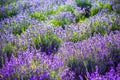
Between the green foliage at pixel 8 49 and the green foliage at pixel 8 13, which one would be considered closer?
the green foliage at pixel 8 49

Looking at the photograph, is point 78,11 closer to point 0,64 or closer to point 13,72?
point 0,64

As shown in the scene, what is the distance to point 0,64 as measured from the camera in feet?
12.2

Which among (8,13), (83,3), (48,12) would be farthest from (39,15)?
(83,3)

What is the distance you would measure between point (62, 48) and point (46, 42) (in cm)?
61

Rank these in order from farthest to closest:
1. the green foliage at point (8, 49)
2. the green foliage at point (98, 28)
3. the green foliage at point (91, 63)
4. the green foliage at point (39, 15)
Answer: the green foliage at point (39, 15) → the green foliage at point (98, 28) → the green foliage at point (8, 49) → the green foliage at point (91, 63)

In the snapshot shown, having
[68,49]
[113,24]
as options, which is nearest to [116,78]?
[68,49]

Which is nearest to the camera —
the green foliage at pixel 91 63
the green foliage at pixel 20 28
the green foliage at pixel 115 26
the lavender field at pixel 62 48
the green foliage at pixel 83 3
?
the lavender field at pixel 62 48

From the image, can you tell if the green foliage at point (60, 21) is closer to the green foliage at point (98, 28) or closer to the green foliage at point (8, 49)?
the green foliage at point (98, 28)

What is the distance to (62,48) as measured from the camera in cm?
383

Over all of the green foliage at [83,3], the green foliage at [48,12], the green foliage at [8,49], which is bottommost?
the green foliage at [83,3]

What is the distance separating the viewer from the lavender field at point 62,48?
10.2ft

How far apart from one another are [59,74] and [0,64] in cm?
110

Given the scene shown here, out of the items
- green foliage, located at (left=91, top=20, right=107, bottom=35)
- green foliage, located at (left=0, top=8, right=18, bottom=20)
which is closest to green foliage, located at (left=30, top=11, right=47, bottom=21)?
green foliage, located at (left=0, top=8, right=18, bottom=20)

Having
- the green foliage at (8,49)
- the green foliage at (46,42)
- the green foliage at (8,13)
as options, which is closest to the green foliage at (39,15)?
the green foliage at (8,13)
